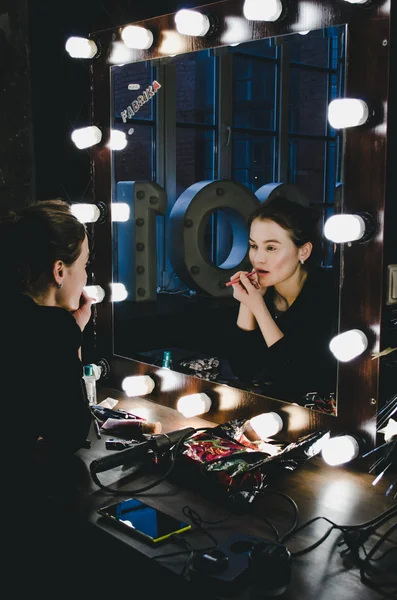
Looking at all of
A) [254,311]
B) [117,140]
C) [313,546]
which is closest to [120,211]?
[117,140]

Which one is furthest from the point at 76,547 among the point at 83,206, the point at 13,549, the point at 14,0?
the point at 14,0

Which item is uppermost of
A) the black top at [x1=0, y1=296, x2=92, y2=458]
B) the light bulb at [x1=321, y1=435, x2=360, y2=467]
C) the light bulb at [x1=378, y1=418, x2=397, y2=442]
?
the black top at [x1=0, y1=296, x2=92, y2=458]

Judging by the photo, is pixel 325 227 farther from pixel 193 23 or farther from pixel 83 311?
pixel 83 311

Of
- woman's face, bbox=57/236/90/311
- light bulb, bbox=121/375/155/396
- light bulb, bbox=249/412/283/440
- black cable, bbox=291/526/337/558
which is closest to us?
black cable, bbox=291/526/337/558

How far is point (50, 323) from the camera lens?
1.59m

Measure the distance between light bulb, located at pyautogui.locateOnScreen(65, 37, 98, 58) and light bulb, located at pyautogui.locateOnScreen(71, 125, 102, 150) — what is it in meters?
0.23

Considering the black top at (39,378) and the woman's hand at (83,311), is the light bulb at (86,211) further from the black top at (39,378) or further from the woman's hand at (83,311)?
the black top at (39,378)

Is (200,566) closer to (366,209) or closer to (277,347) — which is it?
(277,347)

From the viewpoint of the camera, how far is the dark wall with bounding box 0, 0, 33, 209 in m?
2.26

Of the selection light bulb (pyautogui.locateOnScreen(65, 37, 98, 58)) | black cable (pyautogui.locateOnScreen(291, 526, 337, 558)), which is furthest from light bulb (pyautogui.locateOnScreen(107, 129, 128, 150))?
black cable (pyautogui.locateOnScreen(291, 526, 337, 558))

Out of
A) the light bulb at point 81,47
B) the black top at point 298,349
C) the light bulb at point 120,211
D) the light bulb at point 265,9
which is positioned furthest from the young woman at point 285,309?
the light bulb at point 81,47

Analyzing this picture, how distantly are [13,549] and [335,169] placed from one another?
1.12 metres

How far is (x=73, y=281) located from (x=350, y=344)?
2.67 feet

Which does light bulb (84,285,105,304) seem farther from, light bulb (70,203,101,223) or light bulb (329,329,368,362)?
light bulb (329,329,368,362)
